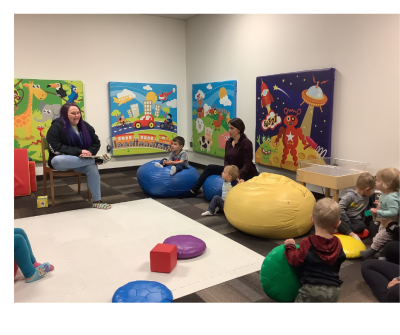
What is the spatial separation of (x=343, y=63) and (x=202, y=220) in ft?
8.31

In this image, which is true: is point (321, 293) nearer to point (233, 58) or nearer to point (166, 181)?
point (166, 181)

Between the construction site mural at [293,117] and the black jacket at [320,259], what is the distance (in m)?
2.81

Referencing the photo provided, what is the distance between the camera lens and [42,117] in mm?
5930

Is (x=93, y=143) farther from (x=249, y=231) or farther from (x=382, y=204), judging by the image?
(x=382, y=204)

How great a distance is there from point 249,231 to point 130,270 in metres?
1.19

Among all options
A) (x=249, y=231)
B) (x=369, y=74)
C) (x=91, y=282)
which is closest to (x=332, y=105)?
(x=369, y=74)

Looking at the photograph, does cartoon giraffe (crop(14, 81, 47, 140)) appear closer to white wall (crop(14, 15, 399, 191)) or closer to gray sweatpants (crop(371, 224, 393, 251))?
white wall (crop(14, 15, 399, 191))

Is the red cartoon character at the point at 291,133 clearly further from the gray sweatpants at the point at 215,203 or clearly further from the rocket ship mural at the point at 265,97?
the gray sweatpants at the point at 215,203

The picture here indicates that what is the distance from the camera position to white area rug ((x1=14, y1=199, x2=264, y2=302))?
92.8 inches

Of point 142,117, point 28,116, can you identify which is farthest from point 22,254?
point 142,117

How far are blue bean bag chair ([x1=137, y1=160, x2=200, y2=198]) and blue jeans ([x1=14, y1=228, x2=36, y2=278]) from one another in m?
2.31

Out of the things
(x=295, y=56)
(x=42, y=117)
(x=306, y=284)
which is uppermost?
(x=295, y=56)

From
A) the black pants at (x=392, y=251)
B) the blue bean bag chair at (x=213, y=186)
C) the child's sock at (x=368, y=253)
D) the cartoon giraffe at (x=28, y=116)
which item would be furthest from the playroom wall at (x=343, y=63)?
the cartoon giraffe at (x=28, y=116)

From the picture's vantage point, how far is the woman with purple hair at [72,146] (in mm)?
4148
